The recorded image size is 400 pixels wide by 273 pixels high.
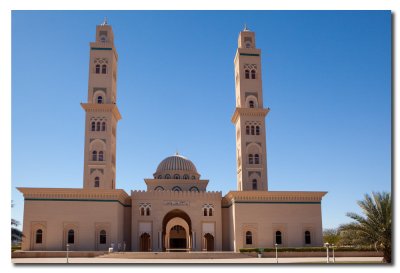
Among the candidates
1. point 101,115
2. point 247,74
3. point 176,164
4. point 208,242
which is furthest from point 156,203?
point 247,74

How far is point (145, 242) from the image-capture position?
140 feet

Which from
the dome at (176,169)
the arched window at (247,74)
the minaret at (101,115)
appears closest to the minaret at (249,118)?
the arched window at (247,74)

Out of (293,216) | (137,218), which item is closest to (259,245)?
(293,216)

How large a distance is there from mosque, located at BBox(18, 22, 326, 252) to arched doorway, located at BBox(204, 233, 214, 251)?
86mm

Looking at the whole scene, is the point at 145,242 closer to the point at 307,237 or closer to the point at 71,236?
the point at 71,236

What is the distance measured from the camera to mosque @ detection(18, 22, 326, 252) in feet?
120

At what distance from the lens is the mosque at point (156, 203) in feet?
120

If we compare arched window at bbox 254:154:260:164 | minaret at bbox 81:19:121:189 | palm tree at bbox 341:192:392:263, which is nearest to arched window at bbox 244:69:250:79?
arched window at bbox 254:154:260:164

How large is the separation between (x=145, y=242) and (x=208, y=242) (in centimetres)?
546

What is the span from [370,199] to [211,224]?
21.6m

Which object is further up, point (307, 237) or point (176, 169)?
point (176, 169)

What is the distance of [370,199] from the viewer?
21422 mm

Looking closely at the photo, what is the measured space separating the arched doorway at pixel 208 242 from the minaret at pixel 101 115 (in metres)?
9.09

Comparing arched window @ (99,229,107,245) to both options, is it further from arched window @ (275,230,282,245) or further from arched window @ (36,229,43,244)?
arched window @ (275,230,282,245)
